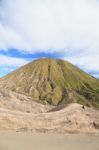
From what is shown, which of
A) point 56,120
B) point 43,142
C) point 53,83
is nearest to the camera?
point 43,142

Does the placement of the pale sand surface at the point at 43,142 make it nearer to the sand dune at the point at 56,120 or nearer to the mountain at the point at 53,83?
the sand dune at the point at 56,120

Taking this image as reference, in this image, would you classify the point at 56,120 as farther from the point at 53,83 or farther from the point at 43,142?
the point at 53,83

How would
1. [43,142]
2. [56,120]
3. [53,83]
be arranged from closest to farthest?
[43,142], [56,120], [53,83]

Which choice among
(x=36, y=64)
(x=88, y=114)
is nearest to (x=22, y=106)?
(x=88, y=114)

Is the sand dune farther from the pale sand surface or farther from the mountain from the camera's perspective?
the mountain

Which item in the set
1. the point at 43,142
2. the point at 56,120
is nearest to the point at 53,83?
the point at 56,120

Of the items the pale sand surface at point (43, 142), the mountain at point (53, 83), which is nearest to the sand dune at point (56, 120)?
the pale sand surface at point (43, 142)

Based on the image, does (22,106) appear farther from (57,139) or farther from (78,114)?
(57,139)

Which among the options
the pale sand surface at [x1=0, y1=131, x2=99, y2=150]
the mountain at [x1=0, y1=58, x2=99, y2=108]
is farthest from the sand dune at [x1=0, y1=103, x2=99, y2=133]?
the mountain at [x1=0, y1=58, x2=99, y2=108]
